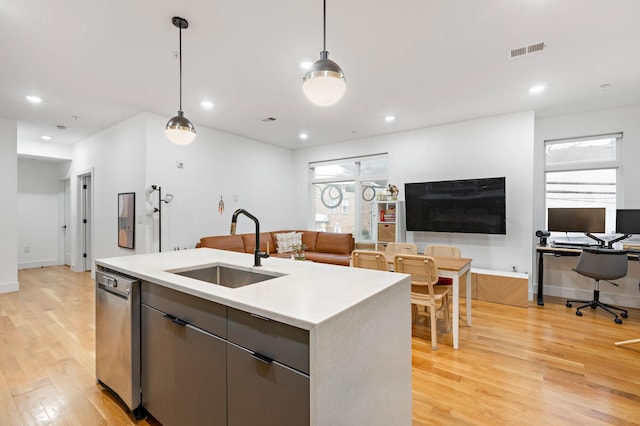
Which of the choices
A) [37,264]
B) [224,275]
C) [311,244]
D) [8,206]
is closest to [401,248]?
[224,275]

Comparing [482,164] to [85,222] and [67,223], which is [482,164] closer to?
[85,222]

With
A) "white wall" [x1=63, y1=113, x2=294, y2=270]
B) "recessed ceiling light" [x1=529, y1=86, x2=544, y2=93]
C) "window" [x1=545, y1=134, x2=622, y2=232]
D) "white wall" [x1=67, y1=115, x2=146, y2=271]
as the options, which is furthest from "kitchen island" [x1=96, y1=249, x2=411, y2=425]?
"window" [x1=545, y1=134, x2=622, y2=232]

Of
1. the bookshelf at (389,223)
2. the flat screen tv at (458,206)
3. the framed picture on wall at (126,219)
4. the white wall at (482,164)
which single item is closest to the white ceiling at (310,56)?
the white wall at (482,164)

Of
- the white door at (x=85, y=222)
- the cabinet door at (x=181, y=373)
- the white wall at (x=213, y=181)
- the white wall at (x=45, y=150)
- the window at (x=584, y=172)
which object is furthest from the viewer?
the white door at (x=85, y=222)

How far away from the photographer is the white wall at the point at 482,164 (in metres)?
4.28

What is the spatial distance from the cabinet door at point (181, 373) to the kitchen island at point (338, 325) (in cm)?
7

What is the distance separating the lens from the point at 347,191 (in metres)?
6.33

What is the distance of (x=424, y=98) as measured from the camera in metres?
3.83

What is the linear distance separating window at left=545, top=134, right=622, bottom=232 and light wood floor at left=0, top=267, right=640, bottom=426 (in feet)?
5.28

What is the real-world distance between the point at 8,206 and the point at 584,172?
8.84m

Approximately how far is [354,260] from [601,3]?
2791 millimetres

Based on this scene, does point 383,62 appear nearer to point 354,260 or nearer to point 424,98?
point 424,98

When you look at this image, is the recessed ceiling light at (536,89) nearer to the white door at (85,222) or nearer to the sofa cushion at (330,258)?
the sofa cushion at (330,258)

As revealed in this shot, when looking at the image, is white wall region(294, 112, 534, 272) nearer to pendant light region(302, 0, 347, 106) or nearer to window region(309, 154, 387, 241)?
window region(309, 154, 387, 241)
